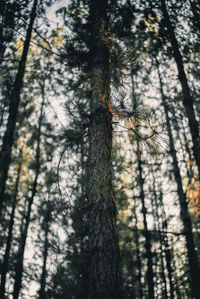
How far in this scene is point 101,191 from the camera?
2.51 m

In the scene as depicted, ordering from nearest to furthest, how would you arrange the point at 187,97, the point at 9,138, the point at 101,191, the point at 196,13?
1. the point at 101,191
2. the point at 9,138
3. the point at 187,97
4. the point at 196,13

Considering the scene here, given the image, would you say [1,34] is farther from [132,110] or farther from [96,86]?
[132,110]

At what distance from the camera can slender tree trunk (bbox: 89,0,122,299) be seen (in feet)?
7.26

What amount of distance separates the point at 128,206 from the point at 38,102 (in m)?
7.02

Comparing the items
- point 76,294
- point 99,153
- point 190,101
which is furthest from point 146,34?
point 76,294

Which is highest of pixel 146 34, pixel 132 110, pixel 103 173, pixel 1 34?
pixel 146 34

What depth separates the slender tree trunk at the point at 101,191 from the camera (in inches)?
87.1

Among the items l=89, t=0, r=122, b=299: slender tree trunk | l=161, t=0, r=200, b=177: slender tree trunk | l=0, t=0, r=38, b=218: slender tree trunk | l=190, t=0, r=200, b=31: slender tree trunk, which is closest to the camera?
l=89, t=0, r=122, b=299: slender tree trunk

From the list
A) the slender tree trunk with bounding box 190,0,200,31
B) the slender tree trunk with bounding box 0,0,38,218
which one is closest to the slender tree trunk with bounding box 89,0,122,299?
the slender tree trunk with bounding box 0,0,38,218

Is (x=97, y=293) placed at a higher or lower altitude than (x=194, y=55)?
lower

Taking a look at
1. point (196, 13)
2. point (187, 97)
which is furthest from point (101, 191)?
point (196, 13)

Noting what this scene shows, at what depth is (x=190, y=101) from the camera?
4590 mm

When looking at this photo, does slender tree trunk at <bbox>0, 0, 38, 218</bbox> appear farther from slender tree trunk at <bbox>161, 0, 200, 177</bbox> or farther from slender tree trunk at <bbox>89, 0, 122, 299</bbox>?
slender tree trunk at <bbox>161, 0, 200, 177</bbox>

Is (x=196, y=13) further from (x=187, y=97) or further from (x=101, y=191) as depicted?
(x=101, y=191)
